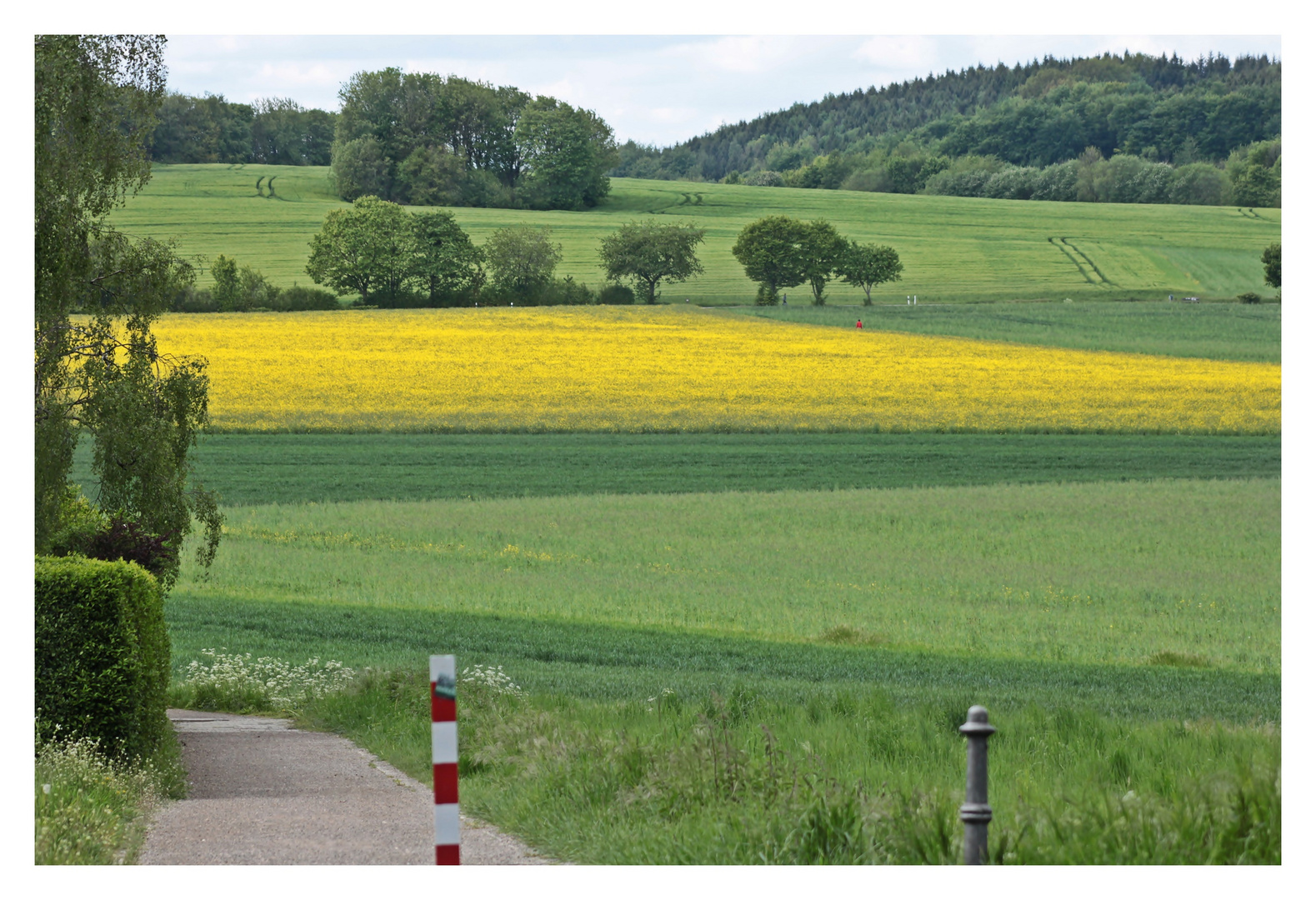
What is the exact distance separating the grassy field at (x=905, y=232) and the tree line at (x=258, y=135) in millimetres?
1389

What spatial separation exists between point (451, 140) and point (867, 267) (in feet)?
84.8

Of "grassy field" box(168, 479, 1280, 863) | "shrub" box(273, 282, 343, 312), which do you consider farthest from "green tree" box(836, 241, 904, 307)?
"grassy field" box(168, 479, 1280, 863)

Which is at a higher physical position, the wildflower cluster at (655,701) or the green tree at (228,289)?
the green tree at (228,289)

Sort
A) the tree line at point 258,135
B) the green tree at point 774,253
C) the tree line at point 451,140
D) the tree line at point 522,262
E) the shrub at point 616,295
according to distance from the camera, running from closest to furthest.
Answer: the tree line at point 522,262 → the shrub at point 616,295 → the tree line at point 258,135 → the green tree at point 774,253 → the tree line at point 451,140

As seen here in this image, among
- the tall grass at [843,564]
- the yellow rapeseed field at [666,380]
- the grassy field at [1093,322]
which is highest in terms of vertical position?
the grassy field at [1093,322]

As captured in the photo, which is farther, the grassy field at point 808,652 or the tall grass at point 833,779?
the grassy field at point 808,652

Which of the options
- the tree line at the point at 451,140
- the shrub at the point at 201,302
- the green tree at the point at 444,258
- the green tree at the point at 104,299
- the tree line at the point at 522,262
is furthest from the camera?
the tree line at the point at 451,140

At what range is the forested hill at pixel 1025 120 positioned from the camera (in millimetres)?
100750

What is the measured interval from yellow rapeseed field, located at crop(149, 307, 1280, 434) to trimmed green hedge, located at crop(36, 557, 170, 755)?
31395 millimetres

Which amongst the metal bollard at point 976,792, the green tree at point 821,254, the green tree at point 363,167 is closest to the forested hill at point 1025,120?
the green tree at point 821,254

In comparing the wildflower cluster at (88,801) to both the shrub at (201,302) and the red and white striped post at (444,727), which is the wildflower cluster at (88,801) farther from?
the shrub at (201,302)

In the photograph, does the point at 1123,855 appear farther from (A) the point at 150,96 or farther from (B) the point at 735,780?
(A) the point at 150,96

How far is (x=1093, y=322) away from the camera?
6488 centimetres

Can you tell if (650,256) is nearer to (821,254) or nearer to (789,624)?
(821,254)
